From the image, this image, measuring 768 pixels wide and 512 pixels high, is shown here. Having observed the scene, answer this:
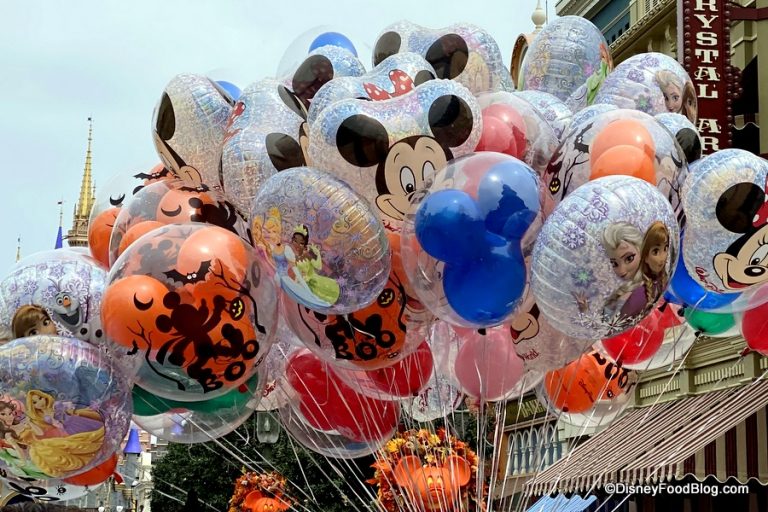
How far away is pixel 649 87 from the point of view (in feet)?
25.4

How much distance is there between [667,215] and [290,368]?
3.02m

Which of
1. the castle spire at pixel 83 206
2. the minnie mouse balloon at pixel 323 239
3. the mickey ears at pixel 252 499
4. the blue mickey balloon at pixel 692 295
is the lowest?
the castle spire at pixel 83 206

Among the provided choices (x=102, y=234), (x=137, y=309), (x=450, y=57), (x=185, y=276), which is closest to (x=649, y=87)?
(x=450, y=57)

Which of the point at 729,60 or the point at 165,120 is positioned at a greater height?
the point at 165,120

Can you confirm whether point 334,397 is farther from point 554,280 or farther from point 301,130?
point 554,280

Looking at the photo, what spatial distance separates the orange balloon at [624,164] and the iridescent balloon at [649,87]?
1111 mm

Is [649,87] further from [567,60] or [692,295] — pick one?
[692,295]

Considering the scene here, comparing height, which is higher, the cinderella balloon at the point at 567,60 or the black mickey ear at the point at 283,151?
the cinderella balloon at the point at 567,60

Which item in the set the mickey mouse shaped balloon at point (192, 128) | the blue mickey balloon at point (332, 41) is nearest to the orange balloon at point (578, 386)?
the blue mickey balloon at point (332, 41)

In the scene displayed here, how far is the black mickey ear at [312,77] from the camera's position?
7723mm

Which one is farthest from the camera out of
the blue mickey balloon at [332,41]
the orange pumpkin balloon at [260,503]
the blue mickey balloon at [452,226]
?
the orange pumpkin balloon at [260,503]

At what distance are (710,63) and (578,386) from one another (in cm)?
728

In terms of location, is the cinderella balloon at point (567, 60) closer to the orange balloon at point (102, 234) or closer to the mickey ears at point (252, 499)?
the orange balloon at point (102, 234)

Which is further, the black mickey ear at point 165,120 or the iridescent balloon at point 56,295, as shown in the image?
the black mickey ear at point 165,120
